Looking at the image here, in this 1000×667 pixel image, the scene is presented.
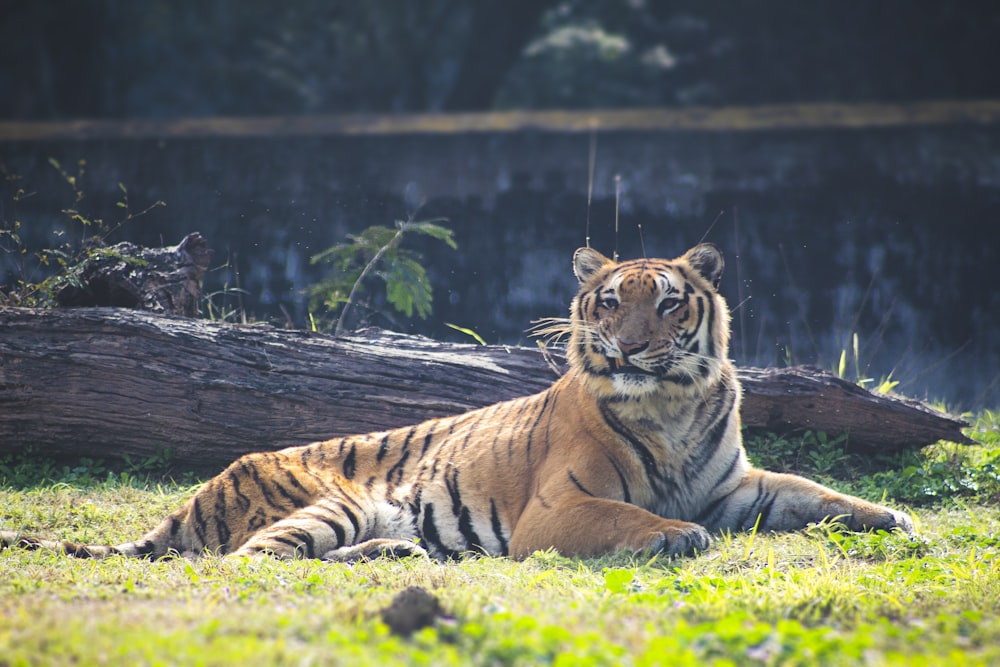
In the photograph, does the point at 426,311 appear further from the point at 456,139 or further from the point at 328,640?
the point at 328,640

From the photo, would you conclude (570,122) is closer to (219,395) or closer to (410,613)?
(219,395)

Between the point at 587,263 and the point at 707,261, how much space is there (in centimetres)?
58

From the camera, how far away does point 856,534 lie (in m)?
4.58

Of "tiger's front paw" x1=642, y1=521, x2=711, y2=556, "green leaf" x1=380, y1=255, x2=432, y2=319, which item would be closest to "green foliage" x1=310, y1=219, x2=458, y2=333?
"green leaf" x1=380, y1=255, x2=432, y2=319

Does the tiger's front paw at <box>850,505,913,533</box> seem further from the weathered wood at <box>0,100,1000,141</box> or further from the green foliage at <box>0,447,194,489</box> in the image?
the weathered wood at <box>0,100,1000,141</box>

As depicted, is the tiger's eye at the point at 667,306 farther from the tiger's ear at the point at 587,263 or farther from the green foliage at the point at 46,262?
the green foliage at the point at 46,262


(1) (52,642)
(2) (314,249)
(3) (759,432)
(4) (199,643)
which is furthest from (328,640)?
(2) (314,249)

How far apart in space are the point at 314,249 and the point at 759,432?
4454mm

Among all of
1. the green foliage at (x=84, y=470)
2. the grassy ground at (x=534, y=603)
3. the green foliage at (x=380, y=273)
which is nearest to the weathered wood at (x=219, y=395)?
the green foliage at (x=84, y=470)

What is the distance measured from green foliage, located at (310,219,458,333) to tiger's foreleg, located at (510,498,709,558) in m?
3.02

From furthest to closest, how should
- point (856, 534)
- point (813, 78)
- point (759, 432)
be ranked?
point (813, 78) < point (759, 432) < point (856, 534)

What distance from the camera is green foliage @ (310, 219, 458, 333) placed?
752cm

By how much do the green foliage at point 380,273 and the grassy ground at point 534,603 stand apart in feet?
8.17

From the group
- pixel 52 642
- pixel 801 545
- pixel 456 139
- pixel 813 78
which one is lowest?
pixel 801 545
